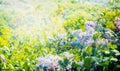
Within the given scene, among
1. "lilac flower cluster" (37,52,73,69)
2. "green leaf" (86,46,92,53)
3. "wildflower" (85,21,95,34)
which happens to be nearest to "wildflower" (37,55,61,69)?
"lilac flower cluster" (37,52,73,69)

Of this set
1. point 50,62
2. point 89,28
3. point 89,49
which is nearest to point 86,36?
point 89,28

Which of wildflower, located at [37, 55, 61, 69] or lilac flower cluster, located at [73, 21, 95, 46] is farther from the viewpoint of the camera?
lilac flower cluster, located at [73, 21, 95, 46]

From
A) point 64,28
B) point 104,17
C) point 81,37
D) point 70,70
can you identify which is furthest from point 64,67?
point 64,28

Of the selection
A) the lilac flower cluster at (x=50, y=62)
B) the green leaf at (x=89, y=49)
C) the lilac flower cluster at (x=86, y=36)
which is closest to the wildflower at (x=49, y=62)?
the lilac flower cluster at (x=50, y=62)

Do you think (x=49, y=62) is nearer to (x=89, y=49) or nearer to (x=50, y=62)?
(x=50, y=62)

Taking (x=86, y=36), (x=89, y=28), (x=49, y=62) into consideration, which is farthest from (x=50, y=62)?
(x=89, y=28)

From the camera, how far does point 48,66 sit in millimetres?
2641

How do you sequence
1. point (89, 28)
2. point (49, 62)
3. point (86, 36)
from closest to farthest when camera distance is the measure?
1. point (49, 62)
2. point (86, 36)
3. point (89, 28)

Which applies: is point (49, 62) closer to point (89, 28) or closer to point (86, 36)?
point (86, 36)

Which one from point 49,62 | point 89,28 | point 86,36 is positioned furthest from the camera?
point 89,28

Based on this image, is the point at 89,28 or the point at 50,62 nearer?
the point at 50,62

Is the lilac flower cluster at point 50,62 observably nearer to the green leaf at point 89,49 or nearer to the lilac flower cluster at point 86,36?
the green leaf at point 89,49

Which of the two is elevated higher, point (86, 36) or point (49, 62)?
point (86, 36)

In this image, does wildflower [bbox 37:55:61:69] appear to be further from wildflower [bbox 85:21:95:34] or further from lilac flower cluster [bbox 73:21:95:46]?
wildflower [bbox 85:21:95:34]
